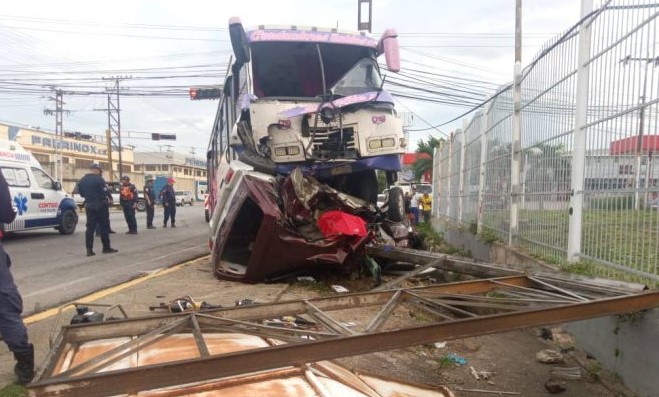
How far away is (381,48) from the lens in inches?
309

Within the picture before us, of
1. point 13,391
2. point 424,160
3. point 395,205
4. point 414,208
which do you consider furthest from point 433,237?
point 424,160

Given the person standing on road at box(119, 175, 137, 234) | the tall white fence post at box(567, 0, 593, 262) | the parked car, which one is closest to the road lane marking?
the tall white fence post at box(567, 0, 593, 262)

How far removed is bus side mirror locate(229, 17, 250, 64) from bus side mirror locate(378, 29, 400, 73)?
199cm

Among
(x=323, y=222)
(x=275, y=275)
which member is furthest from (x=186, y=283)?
(x=323, y=222)

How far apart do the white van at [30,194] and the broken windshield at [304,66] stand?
24.9ft

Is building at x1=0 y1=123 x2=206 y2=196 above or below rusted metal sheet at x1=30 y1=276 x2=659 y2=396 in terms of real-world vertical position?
above

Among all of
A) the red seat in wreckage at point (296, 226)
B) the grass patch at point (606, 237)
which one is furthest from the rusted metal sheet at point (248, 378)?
the red seat in wreckage at point (296, 226)

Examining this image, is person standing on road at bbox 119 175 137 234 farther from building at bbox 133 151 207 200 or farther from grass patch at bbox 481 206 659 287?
building at bbox 133 151 207 200

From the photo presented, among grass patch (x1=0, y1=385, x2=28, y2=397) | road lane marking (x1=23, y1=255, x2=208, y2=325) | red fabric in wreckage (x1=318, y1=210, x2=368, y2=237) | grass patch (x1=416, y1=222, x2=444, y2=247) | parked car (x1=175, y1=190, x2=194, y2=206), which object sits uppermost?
red fabric in wreckage (x1=318, y1=210, x2=368, y2=237)

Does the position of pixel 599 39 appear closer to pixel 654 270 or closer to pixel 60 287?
pixel 654 270

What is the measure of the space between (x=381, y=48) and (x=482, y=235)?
3.42 meters

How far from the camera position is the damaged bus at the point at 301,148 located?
6078 millimetres

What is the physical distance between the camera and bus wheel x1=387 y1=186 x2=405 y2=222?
23.6 feet

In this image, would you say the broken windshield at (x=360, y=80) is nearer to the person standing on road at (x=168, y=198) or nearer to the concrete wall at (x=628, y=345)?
the concrete wall at (x=628, y=345)
